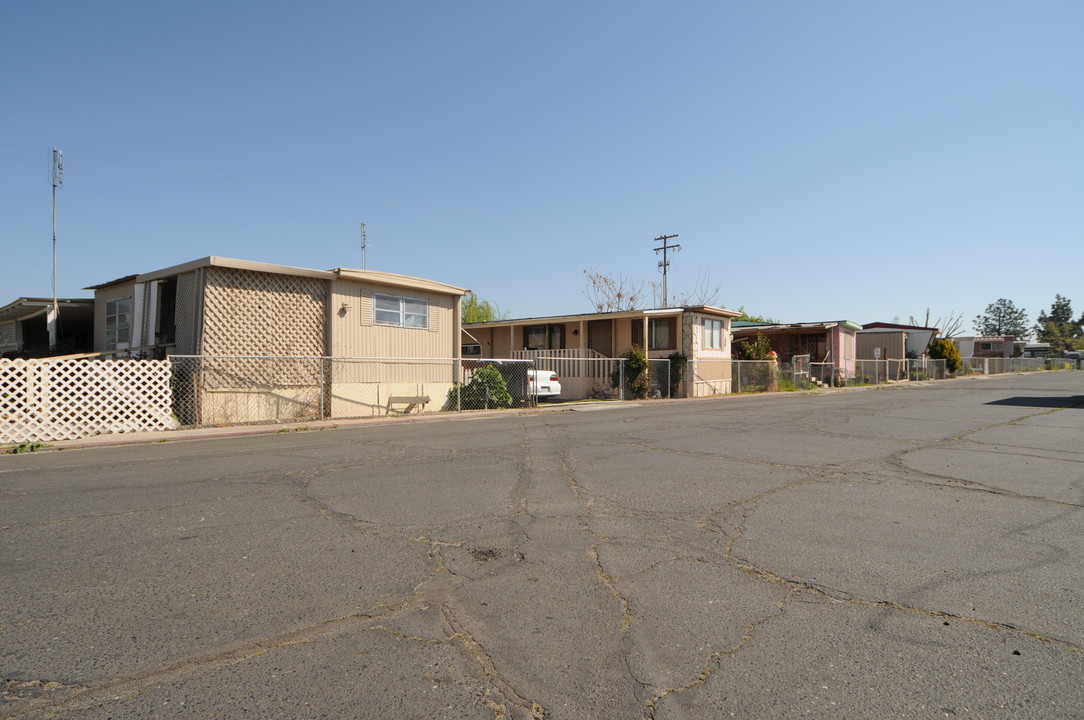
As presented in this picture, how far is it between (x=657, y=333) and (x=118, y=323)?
60.9 ft

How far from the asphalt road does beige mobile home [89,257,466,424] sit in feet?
20.5

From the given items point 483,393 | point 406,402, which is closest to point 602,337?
point 483,393

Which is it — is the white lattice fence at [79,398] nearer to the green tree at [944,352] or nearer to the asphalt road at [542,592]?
the asphalt road at [542,592]

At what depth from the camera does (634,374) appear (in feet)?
76.7

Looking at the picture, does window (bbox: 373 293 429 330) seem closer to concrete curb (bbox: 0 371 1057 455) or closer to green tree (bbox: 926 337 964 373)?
concrete curb (bbox: 0 371 1057 455)

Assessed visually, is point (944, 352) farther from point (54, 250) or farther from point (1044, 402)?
point (54, 250)

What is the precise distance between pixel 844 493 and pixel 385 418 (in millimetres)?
11340

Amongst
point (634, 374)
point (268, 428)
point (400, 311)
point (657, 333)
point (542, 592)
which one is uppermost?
point (400, 311)

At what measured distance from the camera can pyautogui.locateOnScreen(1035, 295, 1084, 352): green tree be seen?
337 feet

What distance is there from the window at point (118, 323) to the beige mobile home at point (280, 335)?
0.03 meters

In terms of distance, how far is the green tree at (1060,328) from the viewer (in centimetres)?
10262

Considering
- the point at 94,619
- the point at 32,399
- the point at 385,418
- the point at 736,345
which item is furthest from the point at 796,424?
the point at 736,345

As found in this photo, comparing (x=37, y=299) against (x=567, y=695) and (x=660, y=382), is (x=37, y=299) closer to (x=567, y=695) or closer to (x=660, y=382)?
(x=660, y=382)

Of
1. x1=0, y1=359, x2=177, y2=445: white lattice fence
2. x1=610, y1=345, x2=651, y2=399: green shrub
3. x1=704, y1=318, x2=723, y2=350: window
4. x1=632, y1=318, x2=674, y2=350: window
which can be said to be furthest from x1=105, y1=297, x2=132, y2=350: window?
x1=704, y1=318, x2=723, y2=350: window
